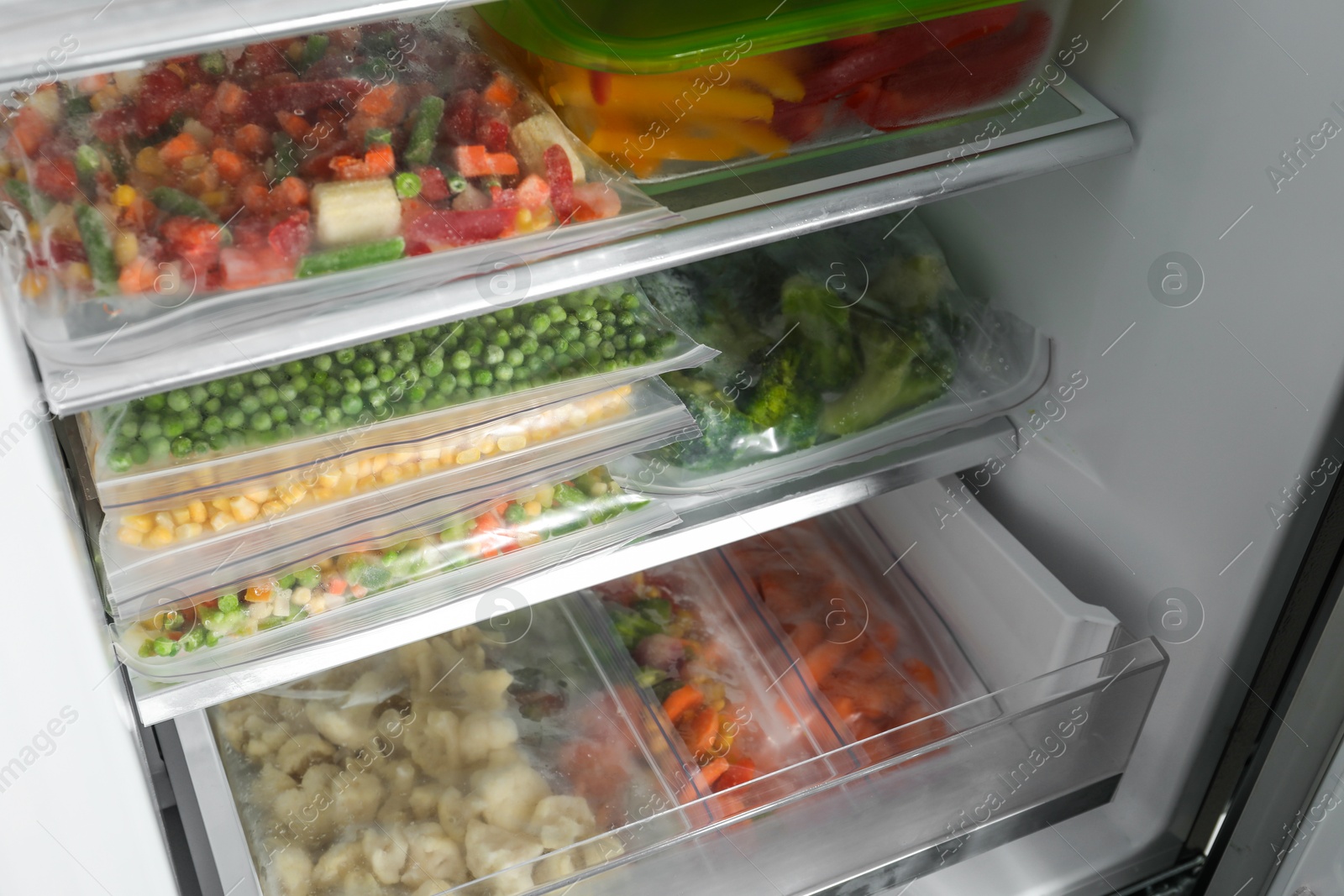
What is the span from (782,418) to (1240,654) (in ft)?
1.87

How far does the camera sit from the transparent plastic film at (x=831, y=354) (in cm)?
125

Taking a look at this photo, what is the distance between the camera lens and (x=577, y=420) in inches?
42.9

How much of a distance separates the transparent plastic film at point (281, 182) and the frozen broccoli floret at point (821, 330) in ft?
1.35

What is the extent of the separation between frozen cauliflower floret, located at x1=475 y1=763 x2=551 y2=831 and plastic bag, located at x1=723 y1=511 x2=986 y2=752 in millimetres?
419

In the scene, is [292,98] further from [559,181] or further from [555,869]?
[555,869]

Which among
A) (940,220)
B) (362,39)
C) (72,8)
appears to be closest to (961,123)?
(940,220)

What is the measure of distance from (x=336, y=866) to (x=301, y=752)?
15 centimetres

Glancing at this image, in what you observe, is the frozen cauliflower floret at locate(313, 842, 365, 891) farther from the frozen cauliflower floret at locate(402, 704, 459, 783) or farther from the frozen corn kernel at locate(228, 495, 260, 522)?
the frozen corn kernel at locate(228, 495, 260, 522)

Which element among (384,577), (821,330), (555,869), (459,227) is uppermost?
(459,227)

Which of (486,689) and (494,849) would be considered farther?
(486,689)

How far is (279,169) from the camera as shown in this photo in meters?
0.86

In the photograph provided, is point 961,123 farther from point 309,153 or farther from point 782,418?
point 309,153

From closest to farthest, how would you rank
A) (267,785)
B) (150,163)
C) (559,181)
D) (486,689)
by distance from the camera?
1. (150,163)
2. (559,181)
3. (267,785)
4. (486,689)

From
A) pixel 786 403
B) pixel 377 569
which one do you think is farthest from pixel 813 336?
pixel 377 569
